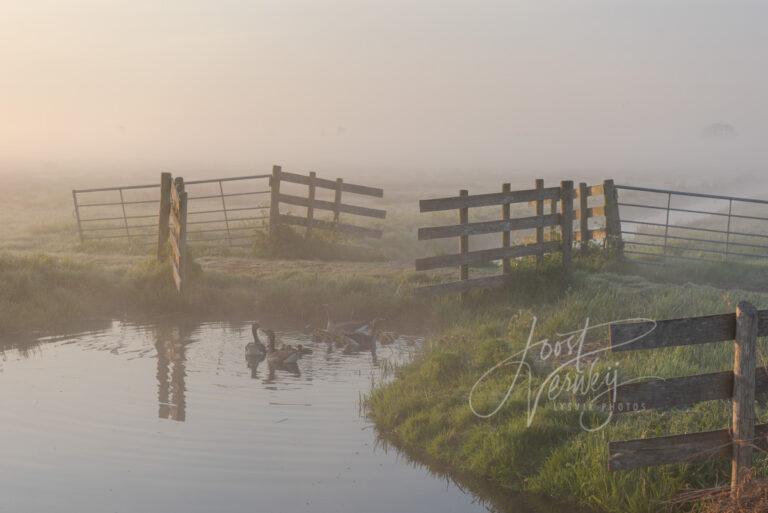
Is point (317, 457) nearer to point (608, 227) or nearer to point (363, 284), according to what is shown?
point (363, 284)

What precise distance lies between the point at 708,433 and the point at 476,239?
25.6m

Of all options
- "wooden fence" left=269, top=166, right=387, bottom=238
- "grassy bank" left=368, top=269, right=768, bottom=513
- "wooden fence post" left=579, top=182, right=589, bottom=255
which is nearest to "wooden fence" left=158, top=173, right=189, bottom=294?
"wooden fence" left=269, top=166, right=387, bottom=238

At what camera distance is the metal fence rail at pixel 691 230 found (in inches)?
837

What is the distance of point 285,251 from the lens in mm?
23375

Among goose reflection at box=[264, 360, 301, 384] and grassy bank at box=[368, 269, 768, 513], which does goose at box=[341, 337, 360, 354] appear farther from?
grassy bank at box=[368, 269, 768, 513]

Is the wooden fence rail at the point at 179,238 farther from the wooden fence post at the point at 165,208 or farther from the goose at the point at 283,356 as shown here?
the goose at the point at 283,356

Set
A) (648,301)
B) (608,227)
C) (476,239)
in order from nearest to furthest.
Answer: (648,301), (608,227), (476,239)

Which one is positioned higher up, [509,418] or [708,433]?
[708,433]

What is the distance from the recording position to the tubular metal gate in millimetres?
25469

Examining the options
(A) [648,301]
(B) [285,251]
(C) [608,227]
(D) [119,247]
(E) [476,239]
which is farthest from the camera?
(E) [476,239]

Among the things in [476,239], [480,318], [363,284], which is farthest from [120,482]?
[476,239]

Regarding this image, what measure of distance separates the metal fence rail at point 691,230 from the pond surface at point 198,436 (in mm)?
6678

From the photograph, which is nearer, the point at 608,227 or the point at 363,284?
the point at 363,284

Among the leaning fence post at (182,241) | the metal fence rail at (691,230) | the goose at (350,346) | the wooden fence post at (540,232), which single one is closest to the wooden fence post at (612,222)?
the metal fence rail at (691,230)
